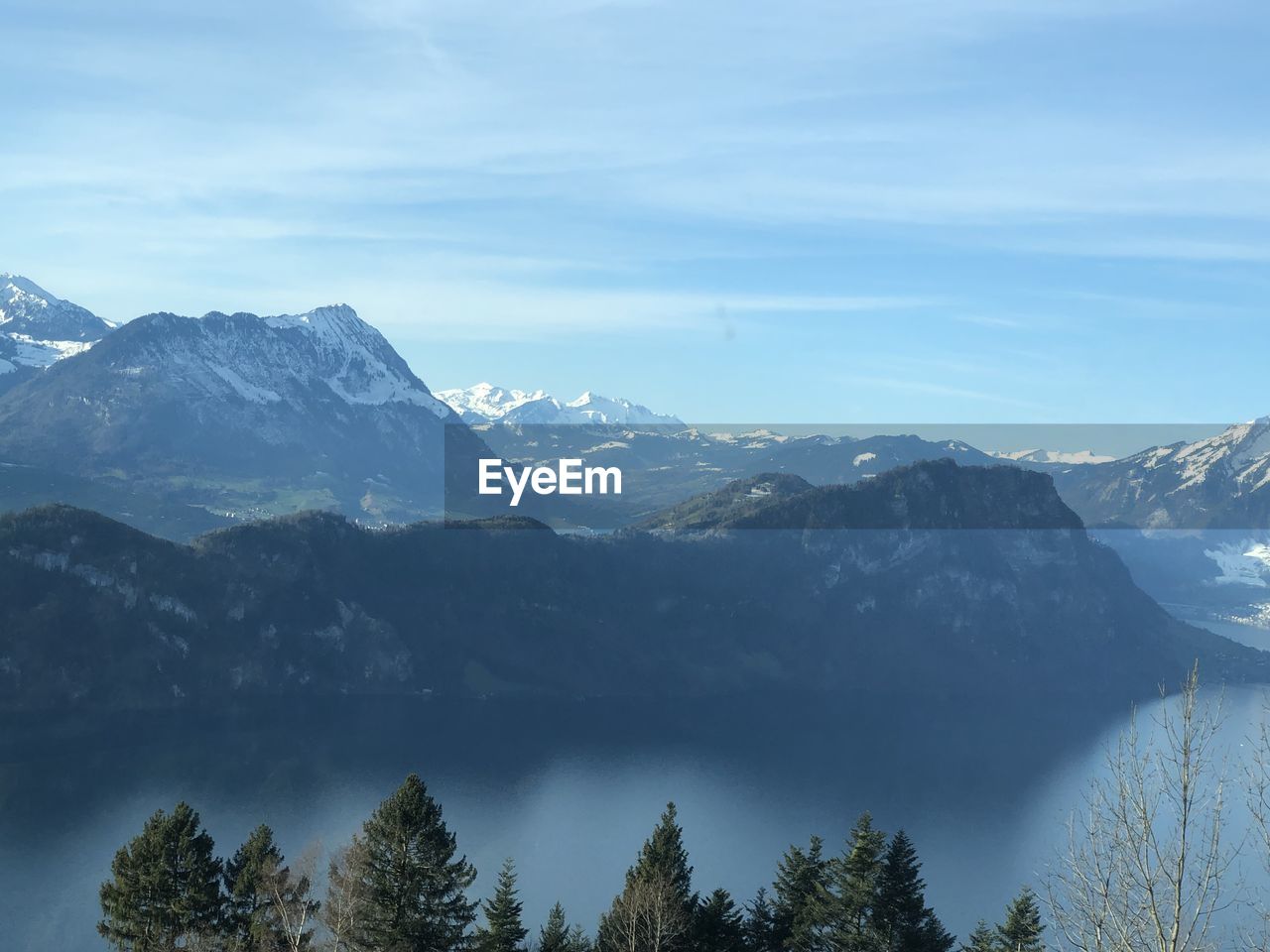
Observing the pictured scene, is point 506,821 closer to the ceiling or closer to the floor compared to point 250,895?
closer to the floor

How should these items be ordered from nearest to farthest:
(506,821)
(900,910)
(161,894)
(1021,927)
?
(161,894) < (1021,927) < (900,910) < (506,821)

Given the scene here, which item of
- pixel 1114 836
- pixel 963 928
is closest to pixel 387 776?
pixel 963 928

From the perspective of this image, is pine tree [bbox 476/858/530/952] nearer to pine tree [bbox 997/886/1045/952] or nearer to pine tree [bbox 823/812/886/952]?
pine tree [bbox 823/812/886/952]

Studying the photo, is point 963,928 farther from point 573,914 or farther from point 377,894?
point 377,894

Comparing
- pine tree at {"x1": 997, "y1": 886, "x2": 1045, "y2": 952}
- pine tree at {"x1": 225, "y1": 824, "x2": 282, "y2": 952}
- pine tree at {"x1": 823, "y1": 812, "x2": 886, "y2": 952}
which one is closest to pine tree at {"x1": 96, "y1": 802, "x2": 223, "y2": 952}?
pine tree at {"x1": 225, "y1": 824, "x2": 282, "y2": 952}

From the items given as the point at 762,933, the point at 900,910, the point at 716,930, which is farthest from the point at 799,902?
the point at 900,910

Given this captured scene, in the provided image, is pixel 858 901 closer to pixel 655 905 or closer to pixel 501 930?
pixel 655 905

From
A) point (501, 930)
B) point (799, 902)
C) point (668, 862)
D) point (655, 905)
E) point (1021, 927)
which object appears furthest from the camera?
point (799, 902)
